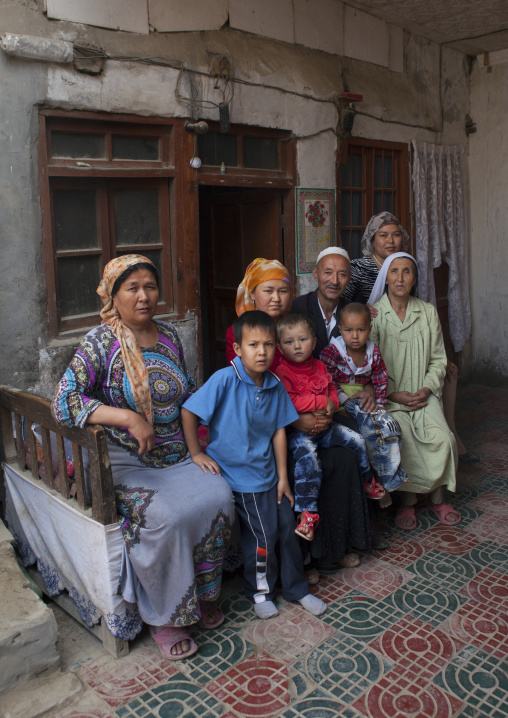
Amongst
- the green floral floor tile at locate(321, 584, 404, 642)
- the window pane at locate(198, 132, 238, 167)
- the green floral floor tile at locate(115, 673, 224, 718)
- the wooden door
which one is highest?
the window pane at locate(198, 132, 238, 167)

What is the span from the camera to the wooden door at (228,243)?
5.19 metres

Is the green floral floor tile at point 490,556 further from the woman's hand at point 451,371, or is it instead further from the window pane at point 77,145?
the window pane at point 77,145

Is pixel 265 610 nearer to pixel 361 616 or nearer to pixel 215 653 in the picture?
pixel 215 653

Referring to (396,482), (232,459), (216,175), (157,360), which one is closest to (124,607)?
(232,459)

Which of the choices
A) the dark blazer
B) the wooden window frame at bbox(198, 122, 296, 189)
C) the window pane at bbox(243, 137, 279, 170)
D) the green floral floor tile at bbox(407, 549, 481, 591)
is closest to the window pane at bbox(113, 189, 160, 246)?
the wooden window frame at bbox(198, 122, 296, 189)

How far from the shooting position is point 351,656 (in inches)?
103

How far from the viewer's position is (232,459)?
2.92 m

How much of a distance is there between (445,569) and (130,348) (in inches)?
79.4

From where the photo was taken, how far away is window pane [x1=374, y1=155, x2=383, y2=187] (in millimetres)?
6086

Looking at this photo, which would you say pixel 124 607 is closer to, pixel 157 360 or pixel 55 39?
pixel 157 360

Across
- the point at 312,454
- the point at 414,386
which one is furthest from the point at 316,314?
the point at 312,454

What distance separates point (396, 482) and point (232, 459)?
1070mm

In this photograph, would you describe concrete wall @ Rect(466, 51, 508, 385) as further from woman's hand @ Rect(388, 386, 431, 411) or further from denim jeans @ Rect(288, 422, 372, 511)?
denim jeans @ Rect(288, 422, 372, 511)

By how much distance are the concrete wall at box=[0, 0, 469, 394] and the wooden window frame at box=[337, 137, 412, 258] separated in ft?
0.31
